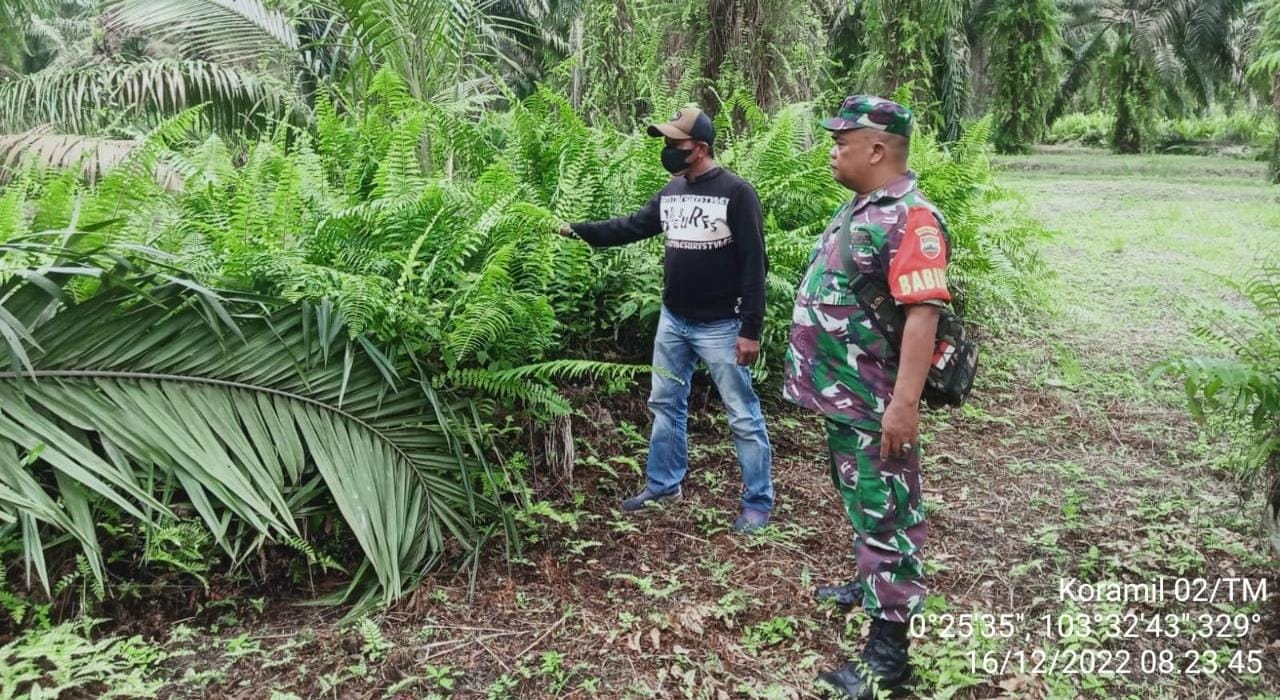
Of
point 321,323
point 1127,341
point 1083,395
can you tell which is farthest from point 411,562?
point 1127,341

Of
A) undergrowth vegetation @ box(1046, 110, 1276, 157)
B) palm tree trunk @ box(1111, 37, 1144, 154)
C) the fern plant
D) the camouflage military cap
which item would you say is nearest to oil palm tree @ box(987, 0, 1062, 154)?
palm tree trunk @ box(1111, 37, 1144, 154)

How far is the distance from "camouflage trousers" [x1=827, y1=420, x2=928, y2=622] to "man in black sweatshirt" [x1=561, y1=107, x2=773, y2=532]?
1.00 metres

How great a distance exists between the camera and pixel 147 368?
296 centimetres

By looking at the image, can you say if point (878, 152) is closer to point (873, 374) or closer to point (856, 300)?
point (856, 300)

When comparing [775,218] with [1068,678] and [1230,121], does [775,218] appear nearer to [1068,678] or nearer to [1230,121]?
[1068,678]

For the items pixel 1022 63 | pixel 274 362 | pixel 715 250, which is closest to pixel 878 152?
pixel 715 250

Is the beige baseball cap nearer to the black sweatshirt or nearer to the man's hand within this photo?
the black sweatshirt

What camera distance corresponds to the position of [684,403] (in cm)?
404

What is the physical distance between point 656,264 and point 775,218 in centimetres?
110

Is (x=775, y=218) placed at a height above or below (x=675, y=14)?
below

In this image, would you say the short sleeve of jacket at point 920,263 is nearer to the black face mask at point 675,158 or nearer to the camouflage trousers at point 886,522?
the camouflage trousers at point 886,522

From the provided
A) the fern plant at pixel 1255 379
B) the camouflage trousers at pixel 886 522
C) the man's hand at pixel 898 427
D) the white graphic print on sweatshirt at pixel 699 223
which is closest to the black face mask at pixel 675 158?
the white graphic print on sweatshirt at pixel 699 223

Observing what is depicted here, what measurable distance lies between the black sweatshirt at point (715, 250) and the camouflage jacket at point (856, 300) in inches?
29.3

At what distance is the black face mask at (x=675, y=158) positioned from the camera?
3.66 m
